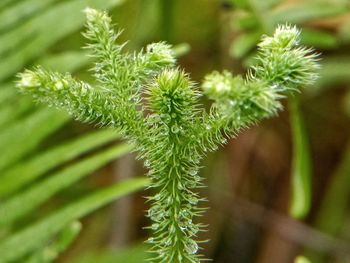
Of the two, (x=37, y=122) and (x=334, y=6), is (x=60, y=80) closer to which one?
(x=37, y=122)

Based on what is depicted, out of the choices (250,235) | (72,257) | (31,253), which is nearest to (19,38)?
(31,253)

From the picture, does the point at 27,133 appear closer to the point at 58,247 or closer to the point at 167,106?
the point at 58,247

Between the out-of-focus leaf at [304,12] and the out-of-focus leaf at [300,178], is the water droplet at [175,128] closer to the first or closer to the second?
the out-of-focus leaf at [300,178]

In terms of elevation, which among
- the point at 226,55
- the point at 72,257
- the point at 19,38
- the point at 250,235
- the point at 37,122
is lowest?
the point at 72,257

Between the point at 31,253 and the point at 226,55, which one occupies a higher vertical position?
the point at 226,55

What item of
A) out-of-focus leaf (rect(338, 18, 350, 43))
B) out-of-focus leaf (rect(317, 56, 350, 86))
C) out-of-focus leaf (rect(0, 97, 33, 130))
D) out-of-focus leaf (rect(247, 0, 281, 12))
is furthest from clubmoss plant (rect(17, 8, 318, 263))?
out-of-focus leaf (rect(317, 56, 350, 86))

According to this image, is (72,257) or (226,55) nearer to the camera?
(72,257)
